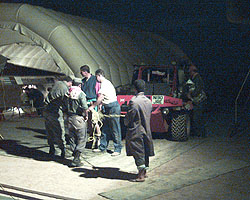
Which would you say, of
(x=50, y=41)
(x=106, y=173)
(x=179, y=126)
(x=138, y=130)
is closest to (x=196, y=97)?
(x=179, y=126)

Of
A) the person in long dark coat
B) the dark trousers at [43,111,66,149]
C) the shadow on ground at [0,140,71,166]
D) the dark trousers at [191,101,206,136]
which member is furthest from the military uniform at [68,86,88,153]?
the dark trousers at [191,101,206,136]

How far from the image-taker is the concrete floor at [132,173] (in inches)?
274

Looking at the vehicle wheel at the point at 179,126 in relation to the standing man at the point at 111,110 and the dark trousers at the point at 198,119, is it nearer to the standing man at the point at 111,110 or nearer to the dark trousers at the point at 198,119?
the dark trousers at the point at 198,119

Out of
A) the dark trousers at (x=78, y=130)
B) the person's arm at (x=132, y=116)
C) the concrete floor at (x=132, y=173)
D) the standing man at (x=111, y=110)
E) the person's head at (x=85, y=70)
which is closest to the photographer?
the concrete floor at (x=132, y=173)

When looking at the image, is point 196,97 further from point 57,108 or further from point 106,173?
point 106,173

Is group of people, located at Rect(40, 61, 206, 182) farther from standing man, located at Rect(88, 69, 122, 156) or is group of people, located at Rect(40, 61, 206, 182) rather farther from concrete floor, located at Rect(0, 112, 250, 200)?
concrete floor, located at Rect(0, 112, 250, 200)

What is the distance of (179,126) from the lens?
38.6 ft

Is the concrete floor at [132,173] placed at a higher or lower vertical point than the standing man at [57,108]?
lower

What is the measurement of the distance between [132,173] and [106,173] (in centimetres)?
52

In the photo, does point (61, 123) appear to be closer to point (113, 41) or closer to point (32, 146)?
point (32, 146)

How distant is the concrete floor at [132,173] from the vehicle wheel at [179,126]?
247mm

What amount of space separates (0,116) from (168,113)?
788cm

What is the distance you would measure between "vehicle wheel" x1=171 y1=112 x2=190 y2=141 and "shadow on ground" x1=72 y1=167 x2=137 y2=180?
138 inches

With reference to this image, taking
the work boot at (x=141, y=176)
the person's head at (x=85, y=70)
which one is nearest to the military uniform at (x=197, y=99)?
the person's head at (x=85, y=70)
